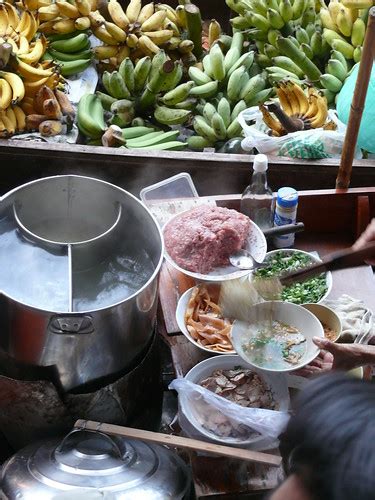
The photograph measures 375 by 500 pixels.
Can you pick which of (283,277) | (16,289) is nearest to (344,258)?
(283,277)

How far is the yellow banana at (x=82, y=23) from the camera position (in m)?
4.23

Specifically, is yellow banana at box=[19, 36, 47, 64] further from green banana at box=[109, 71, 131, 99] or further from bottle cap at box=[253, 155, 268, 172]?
bottle cap at box=[253, 155, 268, 172]

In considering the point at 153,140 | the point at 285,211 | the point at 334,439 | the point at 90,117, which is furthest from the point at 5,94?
the point at 334,439

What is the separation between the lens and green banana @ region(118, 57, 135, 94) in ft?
13.3

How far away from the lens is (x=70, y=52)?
4.25 meters

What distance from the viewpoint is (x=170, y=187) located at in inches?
119

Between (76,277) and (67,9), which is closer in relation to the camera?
(76,277)

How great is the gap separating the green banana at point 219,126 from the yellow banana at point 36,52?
1.09 meters

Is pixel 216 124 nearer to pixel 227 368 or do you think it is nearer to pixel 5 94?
pixel 5 94

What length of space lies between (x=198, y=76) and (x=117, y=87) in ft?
Result: 1.72

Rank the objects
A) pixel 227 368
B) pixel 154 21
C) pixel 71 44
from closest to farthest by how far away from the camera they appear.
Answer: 1. pixel 227 368
2. pixel 71 44
3. pixel 154 21

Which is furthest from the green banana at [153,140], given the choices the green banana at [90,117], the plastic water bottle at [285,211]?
the plastic water bottle at [285,211]

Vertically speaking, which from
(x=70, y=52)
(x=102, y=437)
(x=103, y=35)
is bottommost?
(x=102, y=437)

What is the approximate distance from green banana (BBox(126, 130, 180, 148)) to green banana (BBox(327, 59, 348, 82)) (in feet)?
3.25
